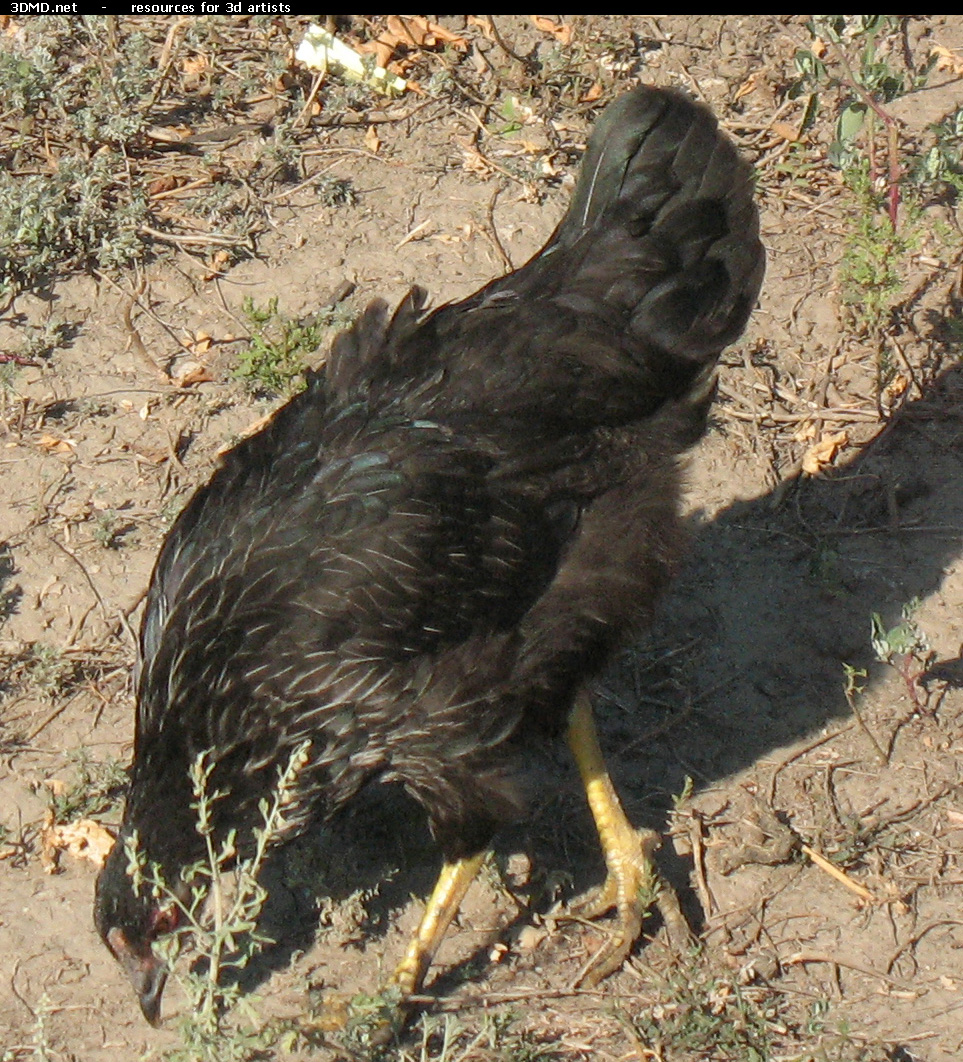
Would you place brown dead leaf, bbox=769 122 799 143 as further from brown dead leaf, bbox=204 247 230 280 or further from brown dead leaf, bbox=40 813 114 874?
brown dead leaf, bbox=40 813 114 874

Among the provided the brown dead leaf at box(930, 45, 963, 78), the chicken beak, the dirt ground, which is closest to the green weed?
the chicken beak

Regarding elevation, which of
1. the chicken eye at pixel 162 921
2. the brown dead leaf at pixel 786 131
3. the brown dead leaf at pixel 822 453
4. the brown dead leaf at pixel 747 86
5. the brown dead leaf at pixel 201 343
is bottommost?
the chicken eye at pixel 162 921

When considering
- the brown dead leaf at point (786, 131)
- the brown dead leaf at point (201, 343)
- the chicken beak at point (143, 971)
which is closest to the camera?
the chicken beak at point (143, 971)

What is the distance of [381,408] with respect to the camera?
4.46 meters

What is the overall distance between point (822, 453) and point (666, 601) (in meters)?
1.00

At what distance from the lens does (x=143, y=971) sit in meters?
3.80

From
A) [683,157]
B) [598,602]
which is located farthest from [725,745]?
[683,157]

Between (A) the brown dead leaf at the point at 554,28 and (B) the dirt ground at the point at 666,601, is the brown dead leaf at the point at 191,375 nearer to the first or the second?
(B) the dirt ground at the point at 666,601

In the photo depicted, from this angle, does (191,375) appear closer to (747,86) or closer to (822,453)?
(822,453)

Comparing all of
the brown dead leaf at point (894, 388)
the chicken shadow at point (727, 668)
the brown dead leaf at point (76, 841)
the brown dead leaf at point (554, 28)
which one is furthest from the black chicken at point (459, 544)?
the brown dead leaf at point (554, 28)

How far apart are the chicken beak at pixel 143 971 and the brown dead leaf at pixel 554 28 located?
5.19m

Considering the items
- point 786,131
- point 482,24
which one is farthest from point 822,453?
point 482,24

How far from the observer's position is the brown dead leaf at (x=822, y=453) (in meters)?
5.81

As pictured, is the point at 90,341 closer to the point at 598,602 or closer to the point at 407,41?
the point at 407,41
